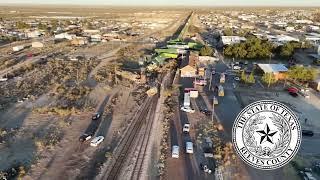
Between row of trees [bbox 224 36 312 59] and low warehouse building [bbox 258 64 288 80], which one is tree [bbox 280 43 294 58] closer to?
row of trees [bbox 224 36 312 59]

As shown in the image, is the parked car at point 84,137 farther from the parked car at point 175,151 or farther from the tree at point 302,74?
the tree at point 302,74

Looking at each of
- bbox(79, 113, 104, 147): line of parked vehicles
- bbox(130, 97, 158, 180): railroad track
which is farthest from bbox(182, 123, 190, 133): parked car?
bbox(79, 113, 104, 147): line of parked vehicles

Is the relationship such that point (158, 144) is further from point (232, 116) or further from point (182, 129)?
point (232, 116)

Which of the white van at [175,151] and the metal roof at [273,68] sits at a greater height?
the metal roof at [273,68]

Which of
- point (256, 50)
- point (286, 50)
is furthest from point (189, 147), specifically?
point (286, 50)

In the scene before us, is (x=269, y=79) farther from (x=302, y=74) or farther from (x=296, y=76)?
(x=302, y=74)

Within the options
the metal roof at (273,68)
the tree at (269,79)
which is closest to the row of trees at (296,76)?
the tree at (269,79)
